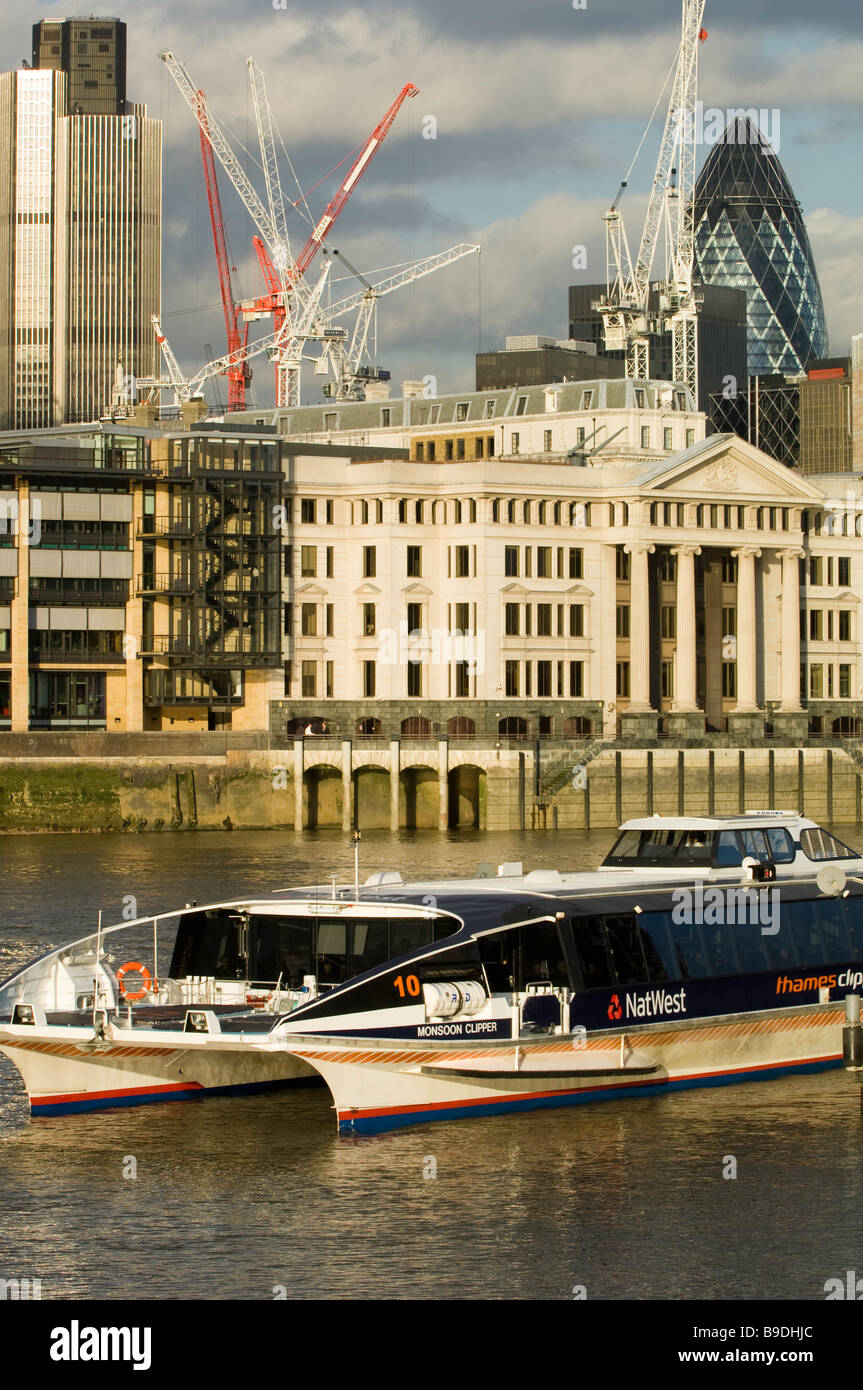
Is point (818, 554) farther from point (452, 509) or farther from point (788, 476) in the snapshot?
point (452, 509)

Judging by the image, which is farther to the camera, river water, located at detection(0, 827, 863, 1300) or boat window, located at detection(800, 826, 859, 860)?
boat window, located at detection(800, 826, 859, 860)

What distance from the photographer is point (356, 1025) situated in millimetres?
35969

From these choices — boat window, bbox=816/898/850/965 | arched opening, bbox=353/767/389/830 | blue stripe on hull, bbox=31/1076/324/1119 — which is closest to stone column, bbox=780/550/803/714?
arched opening, bbox=353/767/389/830

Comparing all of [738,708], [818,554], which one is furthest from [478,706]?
[818,554]

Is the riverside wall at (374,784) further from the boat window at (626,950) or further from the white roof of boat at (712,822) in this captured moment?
the boat window at (626,950)

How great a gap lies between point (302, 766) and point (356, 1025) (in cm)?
A: 7501

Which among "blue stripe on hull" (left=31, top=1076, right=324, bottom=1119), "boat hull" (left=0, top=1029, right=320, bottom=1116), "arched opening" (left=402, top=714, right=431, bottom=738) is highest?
"arched opening" (left=402, top=714, right=431, bottom=738)

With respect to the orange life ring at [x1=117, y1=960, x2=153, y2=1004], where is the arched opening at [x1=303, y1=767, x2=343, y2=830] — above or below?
above

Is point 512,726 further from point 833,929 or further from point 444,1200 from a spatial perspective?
point 444,1200

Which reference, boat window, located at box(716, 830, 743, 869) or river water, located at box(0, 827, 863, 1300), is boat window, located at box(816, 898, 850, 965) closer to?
boat window, located at box(716, 830, 743, 869)

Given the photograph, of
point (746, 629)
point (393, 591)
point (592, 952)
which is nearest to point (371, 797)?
point (393, 591)

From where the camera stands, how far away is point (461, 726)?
4786 inches

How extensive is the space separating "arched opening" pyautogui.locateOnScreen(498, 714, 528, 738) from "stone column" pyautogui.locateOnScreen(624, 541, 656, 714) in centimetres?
682

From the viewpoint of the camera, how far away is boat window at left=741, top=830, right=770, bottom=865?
43.2 meters
